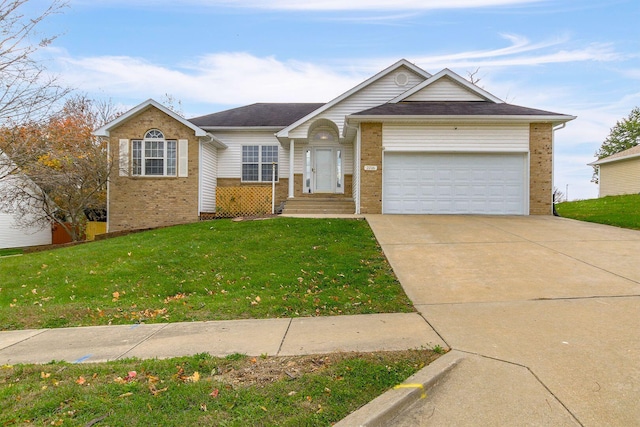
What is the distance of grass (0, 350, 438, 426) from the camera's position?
2.71 meters

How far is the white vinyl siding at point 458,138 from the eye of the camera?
13258 millimetres

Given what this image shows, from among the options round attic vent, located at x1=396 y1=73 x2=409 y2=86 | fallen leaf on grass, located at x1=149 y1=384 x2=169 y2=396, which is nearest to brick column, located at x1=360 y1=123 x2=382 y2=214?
round attic vent, located at x1=396 y1=73 x2=409 y2=86

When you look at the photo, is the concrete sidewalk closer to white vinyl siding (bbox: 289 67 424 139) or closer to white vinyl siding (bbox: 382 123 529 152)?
white vinyl siding (bbox: 382 123 529 152)

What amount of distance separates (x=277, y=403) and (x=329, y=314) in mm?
2553

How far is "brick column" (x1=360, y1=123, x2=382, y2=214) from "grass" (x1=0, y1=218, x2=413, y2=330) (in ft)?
8.96

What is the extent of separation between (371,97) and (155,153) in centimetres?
1011

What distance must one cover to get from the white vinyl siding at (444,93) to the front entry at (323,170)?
4.20 m

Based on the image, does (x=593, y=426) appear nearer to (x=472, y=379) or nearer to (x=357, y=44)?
(x=472, y=379)

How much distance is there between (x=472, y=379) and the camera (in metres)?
3.16

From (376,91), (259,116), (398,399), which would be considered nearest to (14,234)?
(259,116)

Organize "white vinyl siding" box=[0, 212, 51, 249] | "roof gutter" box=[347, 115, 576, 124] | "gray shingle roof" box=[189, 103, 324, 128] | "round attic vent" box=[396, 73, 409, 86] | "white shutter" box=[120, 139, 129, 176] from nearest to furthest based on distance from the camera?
1. "roof gutter" box=[347, 115, 576, 124]
2. "white shutter" box=[120, 139, 129, 176]
3. "round attic vent" box=[396, 73, 409, 86]
4. "gray shingle roof" box=[189, 103, 324, 128]
5. "white vinyl siding" box=[0, 212, 51, 249]

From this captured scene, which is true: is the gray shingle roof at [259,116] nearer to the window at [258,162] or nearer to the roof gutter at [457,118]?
the window at [258,162]

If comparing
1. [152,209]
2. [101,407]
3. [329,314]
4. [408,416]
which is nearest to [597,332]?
[408,416]

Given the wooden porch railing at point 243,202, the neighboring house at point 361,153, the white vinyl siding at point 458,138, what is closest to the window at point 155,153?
the neighboring house at point 361,153
